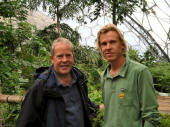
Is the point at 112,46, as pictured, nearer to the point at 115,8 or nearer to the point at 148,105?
the point at 148,105

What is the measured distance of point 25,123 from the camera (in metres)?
1.35

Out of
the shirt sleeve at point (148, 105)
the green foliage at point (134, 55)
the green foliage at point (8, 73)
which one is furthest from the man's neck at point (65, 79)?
the green foliage at point (134, 55)

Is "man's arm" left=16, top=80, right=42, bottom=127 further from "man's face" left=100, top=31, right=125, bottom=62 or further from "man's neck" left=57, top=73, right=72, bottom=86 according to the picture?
"man's face" left=100, top=31, right=125, bottom=62

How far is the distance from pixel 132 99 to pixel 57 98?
616mm

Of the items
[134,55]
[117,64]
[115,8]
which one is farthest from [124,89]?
[115,8]

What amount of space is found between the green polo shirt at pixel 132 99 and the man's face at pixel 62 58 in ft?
1.32

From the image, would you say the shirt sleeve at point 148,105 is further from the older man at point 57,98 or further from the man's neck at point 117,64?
the older man at point 57,98

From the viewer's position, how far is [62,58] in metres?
1.50

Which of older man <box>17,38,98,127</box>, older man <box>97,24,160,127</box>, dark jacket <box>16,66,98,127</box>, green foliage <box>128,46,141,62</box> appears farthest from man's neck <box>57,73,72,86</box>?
green foliage <box>128,46,141,62</box>

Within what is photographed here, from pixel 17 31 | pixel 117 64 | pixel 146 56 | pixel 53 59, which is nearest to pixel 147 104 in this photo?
pixel 117 64

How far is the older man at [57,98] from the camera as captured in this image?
4.57 ft

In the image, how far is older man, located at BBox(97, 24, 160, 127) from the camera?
1.11 metres

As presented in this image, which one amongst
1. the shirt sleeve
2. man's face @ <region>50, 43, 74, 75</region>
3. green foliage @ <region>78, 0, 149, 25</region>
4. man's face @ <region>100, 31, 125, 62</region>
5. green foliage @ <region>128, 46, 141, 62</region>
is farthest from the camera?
green foliage @ <region>78, 0, 149, 25</region>

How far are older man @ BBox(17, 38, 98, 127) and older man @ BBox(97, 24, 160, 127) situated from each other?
31 cm
